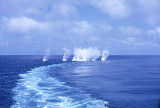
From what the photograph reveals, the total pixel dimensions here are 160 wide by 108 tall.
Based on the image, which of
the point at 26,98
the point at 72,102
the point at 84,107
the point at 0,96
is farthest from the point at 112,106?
the point at 0,96

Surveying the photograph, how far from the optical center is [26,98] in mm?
56906

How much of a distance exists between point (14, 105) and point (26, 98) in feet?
20.8

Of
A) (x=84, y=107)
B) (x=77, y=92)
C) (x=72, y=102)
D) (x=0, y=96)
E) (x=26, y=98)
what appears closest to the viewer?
(x=84, y=107)

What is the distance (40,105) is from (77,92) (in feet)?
61.6

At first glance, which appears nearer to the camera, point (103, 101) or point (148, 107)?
point (148, 107)

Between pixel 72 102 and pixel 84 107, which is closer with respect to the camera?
pixel 84 107

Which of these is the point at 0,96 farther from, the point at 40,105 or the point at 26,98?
the point at 40,105

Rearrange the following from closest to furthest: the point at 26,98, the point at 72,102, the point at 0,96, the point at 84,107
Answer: the point at 84,107 < the point at 72,102 < the point at 26,98 < the point at 0,96

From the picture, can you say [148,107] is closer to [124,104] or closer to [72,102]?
[124,104]

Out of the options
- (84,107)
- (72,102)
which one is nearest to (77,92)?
(72,102)

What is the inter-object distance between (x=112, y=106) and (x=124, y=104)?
456 centimetres

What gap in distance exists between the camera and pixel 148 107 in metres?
50.1

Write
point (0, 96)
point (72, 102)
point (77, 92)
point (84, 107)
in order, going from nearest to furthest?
point (84, 107) < point (72, 102) < point (0, 96) < point (77, 92)

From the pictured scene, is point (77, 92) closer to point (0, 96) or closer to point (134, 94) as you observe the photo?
point (134, 94)
